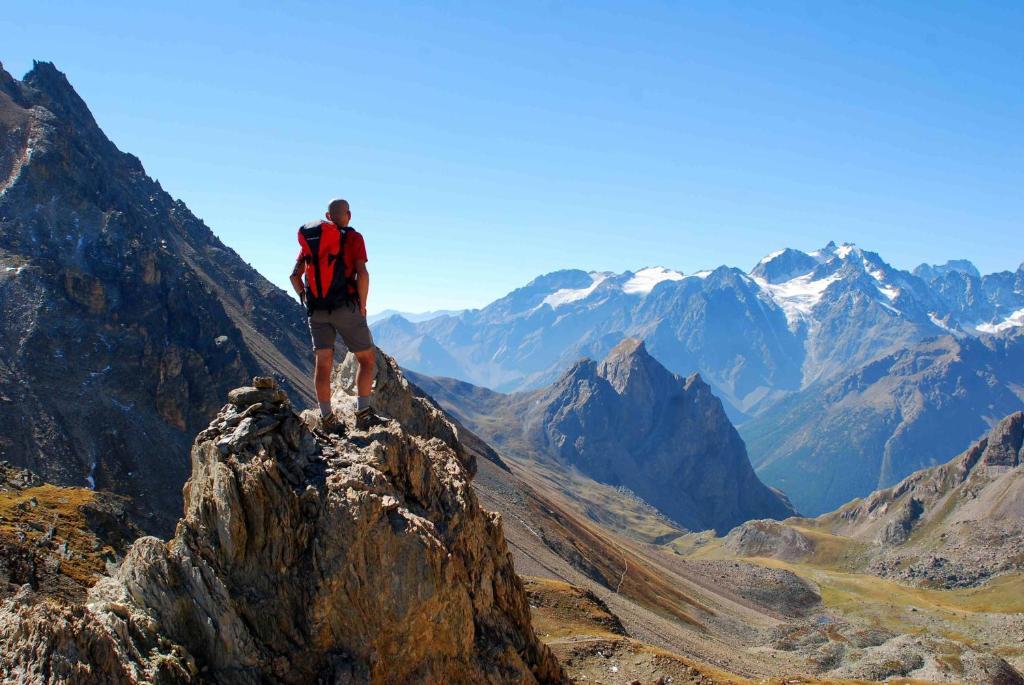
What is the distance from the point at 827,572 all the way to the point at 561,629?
174961 mm

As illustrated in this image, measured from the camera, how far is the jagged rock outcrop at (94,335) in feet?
343

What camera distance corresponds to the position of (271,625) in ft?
58.4

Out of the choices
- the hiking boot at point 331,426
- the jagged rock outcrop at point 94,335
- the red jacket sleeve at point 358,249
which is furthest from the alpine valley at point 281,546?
the red jacket sleeve at point 358,249

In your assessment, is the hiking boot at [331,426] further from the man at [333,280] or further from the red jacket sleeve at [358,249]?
the red jacket sleeve at [358,249]

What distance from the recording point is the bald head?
1888cm

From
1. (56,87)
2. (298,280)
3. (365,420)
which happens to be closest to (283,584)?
(365,420)

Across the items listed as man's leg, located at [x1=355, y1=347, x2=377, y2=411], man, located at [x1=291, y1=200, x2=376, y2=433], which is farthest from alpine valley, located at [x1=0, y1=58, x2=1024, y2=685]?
man, located at [x1=291, y1=200, x2=376, y2=433]

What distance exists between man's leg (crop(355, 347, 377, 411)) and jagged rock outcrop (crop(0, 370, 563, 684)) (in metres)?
1.09

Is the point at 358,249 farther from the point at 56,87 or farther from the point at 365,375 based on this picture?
the point at 56,87

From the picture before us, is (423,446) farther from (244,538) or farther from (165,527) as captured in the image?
(165,527)

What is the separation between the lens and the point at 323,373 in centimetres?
2031

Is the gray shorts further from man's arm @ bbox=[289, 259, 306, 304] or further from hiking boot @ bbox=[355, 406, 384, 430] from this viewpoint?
hiking boot @ bbox=[355, 406, 384, 430]

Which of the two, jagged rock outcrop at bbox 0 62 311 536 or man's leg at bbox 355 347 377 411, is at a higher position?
jagged rock outcrop at bbox 0 62 311 536

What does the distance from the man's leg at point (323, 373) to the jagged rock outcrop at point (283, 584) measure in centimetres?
103
